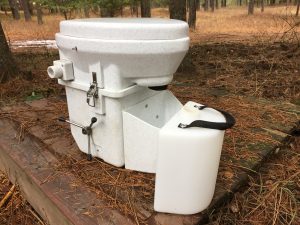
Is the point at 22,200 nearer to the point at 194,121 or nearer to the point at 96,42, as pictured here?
the point at 96,42

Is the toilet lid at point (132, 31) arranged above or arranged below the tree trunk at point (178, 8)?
below

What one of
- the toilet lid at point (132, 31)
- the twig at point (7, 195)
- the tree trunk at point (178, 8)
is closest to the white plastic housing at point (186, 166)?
the toilet lid at point (132, 31)

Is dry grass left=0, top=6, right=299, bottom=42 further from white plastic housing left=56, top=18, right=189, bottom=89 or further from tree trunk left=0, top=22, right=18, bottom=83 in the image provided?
white plastic housing left=56, top=18, right=189, bottom=89

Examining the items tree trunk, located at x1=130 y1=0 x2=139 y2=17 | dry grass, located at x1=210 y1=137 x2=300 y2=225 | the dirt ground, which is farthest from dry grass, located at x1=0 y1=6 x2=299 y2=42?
dry grass, located at x1=210 y1=137 x2=300 y2=225

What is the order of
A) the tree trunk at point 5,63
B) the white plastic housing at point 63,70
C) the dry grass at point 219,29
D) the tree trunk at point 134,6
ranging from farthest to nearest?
the tree trunk at point 134,6 < the dry grass at point 219,29 < the tree trunk at point 5,63 < the white plastic housing at point 63,70

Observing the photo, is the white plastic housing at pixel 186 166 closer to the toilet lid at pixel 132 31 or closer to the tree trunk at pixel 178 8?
the toilet lid at pixel 132 31

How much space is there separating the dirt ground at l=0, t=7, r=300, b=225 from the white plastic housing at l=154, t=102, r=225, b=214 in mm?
187

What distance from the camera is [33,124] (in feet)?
7.72

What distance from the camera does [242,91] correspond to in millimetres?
3209

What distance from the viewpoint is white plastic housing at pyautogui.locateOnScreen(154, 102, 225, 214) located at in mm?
1272

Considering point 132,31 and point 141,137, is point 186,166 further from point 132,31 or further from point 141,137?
point 132,31

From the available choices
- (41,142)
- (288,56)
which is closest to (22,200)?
(41,142)

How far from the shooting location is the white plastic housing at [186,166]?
4.17ft

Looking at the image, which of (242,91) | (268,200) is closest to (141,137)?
(268,200)
